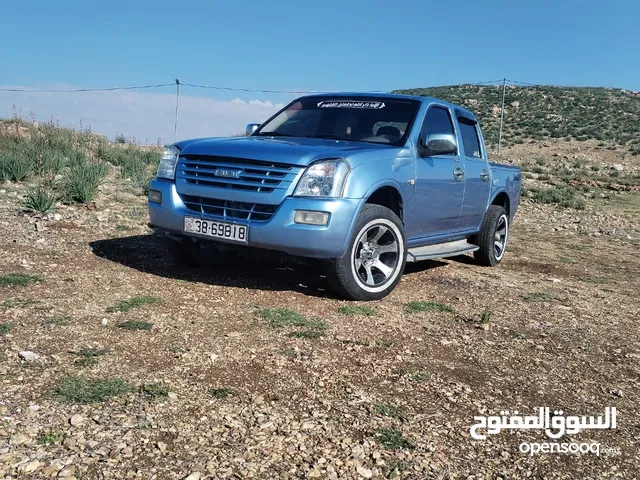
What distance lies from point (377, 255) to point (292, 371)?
79.5 inches

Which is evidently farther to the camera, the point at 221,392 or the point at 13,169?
the point at 13,169

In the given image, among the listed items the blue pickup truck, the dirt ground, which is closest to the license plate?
the blue pickup truck

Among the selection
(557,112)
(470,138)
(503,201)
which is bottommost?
(503,201)

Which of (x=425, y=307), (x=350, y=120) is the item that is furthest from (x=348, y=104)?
(x=425, y=307)

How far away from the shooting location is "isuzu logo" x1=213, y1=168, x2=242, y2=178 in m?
5.04

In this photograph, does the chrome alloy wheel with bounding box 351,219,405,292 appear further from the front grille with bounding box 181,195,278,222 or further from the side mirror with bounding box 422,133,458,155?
the side mirror with bounding box 422,133,458,155

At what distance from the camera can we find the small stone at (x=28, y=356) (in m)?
3.37

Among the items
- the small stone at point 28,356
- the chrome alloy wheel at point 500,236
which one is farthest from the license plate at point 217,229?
the chrome alloy wheel at point 500,236

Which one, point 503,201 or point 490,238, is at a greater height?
point 503,201

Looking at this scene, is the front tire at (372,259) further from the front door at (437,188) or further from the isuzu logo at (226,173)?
the isuzu logo at (226,173)

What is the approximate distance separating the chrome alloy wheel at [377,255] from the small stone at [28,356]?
242 cm

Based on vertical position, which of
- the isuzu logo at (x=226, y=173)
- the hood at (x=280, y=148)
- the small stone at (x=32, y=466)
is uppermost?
the hood at (x=280, y=148)

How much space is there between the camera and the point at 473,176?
22.1ft

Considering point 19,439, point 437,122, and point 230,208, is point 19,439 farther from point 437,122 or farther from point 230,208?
point 437,122
